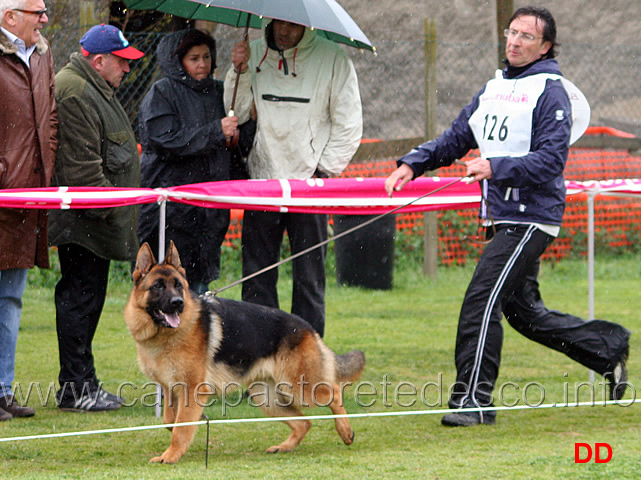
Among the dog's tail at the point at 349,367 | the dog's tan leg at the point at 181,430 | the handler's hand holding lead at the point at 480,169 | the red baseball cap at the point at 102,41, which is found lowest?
the dog's tan leg at the point at 181,430

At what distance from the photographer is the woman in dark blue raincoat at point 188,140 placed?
19.3ft

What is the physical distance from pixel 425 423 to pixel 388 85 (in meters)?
6.95

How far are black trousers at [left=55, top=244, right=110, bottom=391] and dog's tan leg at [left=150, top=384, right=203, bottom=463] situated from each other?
3.40 ft

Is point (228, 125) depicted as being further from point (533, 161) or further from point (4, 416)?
point (4, 416)

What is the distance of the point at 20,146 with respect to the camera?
5191mm

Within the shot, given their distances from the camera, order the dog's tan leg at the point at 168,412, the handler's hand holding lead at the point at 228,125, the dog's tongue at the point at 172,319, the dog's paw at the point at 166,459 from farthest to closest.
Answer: the handler's hand holding lead at the point at 228,125 < the dog's tan leg at the point at 168,412 < the dog's tongue at the point at 172,319 < the dog's paw at the point at 166,459

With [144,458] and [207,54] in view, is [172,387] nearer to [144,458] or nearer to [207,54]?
[144,458]

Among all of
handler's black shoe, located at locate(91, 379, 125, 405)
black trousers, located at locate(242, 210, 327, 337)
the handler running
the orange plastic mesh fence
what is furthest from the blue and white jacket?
the orange plastic mesh fence

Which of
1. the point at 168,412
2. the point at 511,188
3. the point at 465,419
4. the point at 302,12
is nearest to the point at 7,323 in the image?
the point at 168,412

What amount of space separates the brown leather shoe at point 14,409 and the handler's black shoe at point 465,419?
2223 mm

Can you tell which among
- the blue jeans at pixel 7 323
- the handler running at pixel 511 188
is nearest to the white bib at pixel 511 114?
the handler running at pixel 511 188

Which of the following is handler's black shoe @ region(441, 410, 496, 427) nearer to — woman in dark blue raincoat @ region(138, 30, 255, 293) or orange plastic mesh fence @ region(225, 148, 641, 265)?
woman in dark blue raincoat @ region(138, 30, 255, 293)

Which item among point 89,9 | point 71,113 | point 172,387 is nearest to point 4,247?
point 71,113

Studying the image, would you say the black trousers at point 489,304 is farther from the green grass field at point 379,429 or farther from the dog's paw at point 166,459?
the dog's paw at point 166,459
